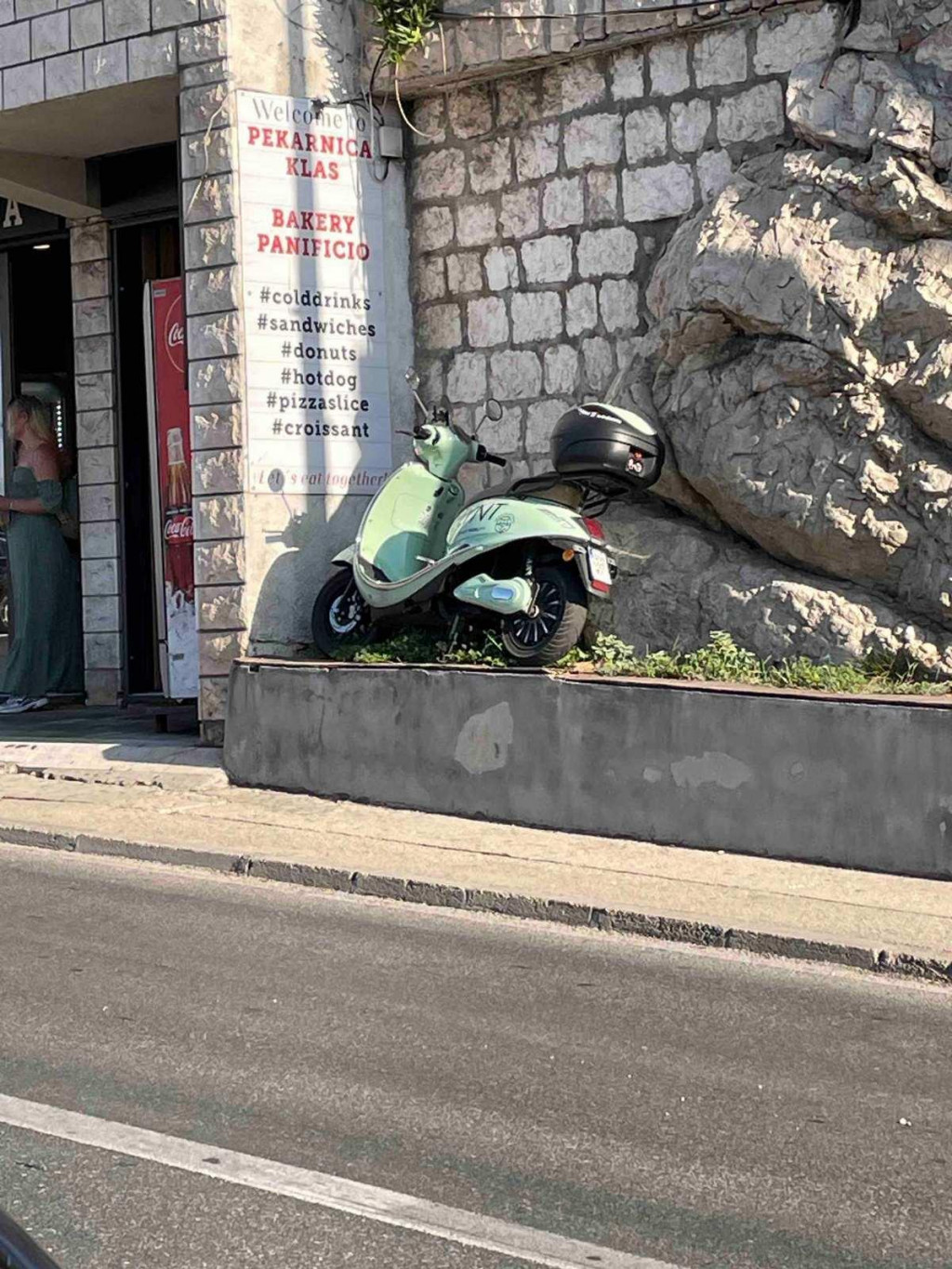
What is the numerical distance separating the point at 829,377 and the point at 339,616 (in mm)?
3667

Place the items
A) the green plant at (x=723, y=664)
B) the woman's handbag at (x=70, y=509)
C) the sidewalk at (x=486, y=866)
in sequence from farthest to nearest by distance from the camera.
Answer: the woman's handbag at (x=70, y=509)
the green plant at (x=723, y=664)
the sidewalk at (x=486, y=866)

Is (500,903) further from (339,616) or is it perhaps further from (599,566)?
(339,616)

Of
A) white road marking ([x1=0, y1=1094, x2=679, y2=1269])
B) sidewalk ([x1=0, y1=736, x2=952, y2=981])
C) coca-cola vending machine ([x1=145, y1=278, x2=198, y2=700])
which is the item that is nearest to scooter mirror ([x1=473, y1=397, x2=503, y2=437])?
sidewalk ([x1=0, y1=736, x2=952, y2=981])

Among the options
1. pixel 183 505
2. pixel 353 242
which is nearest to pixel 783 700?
pixel 353 242

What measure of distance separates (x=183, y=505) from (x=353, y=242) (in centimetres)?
304

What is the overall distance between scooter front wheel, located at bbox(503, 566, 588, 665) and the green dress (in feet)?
22.5

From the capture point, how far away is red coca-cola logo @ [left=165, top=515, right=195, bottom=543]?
1395 centimetres

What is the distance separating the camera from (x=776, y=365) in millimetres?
9852

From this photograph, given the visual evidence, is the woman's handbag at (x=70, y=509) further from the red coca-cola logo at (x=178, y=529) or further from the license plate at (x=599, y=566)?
the license plate at (x=599, y=566)

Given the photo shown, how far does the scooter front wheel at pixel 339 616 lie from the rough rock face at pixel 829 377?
1.92m

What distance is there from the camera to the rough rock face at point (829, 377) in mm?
9484

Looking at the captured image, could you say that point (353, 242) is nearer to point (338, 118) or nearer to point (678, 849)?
point (338, 118)

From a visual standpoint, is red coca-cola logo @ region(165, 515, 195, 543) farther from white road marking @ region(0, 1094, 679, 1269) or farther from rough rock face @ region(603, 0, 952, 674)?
white road marking @ region(0, 1094, 679, 1269)

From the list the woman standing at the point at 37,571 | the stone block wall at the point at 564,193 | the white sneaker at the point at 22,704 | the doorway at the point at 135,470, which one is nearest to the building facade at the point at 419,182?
the stone block wall at the point at 564,193
